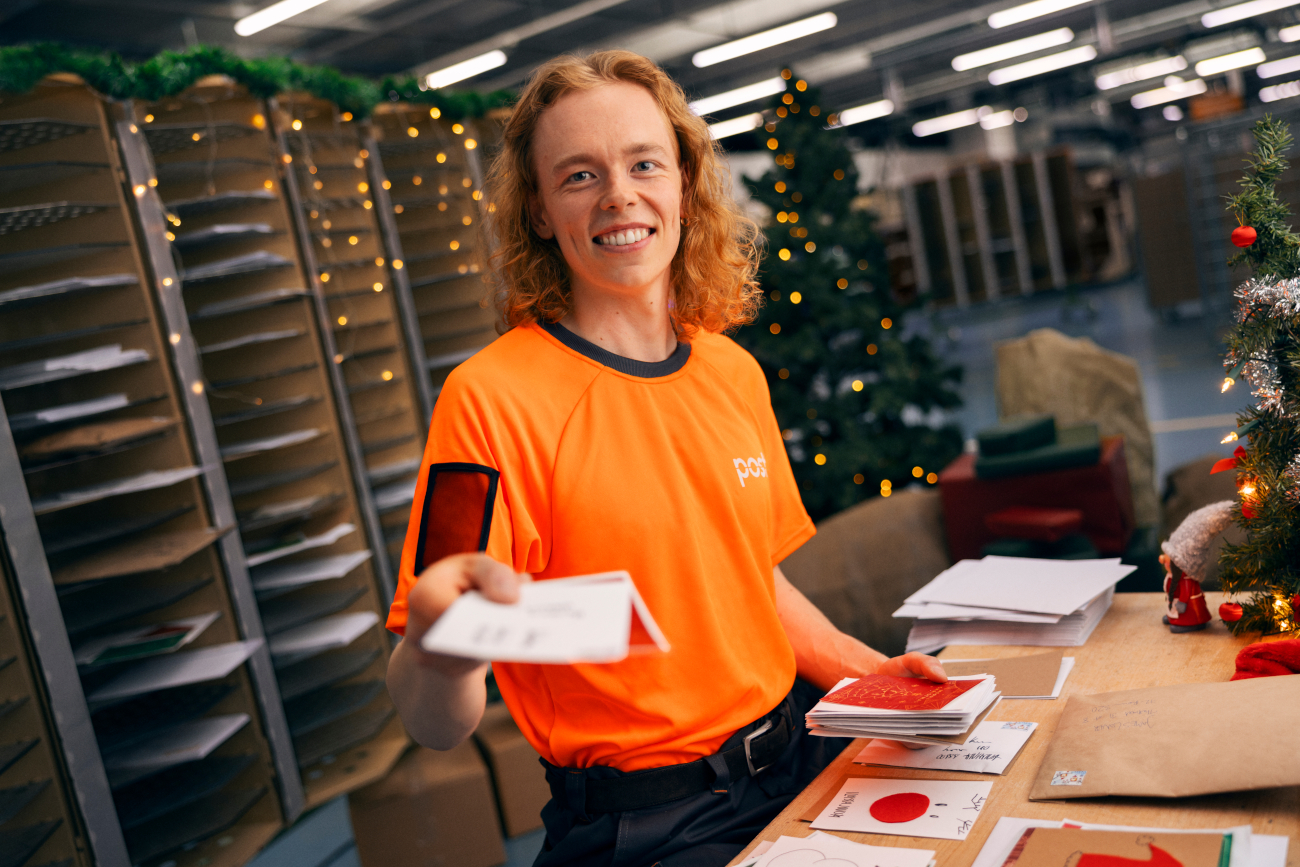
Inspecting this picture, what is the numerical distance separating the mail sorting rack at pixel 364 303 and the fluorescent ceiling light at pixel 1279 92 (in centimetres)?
2136

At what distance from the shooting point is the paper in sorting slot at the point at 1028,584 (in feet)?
5.30

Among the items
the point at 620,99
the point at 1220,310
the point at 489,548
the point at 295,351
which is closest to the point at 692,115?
the point at 620,99

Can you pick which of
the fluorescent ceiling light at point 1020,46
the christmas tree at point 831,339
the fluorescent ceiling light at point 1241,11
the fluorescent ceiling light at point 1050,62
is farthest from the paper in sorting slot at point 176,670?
the fluorescent ceiling light at point 1241,11

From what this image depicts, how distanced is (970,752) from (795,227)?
3.27 m

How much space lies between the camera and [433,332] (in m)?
3.88

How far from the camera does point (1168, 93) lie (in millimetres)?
17703

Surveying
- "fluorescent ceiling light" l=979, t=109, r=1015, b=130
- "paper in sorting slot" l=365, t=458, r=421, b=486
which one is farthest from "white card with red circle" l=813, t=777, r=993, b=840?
"fluorescent ceiling light" l=979, t=109, r=1015, b=130

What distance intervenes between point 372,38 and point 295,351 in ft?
23.3

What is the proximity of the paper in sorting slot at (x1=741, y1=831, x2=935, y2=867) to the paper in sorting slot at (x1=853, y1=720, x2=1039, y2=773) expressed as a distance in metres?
0.19

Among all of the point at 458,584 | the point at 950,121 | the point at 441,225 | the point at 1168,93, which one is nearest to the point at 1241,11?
the point at 950,121

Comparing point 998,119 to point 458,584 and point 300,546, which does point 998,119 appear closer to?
point 300,546

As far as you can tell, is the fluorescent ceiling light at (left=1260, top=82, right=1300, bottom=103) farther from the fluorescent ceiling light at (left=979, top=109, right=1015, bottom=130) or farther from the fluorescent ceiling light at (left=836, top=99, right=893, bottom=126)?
the fluorescent ceiling light at (left=836, top=99, right=893, bottom=126)

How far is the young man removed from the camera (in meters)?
1.28

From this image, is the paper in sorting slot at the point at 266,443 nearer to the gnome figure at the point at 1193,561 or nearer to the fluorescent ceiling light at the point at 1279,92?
the gnome figure at the point at 1193,561
